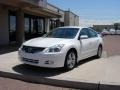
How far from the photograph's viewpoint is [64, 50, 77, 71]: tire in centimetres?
815

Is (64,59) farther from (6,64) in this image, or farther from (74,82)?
(6,64)

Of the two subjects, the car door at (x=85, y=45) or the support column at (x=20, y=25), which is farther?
the support column at (x=20, y=25)

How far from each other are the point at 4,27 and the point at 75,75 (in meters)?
10.1

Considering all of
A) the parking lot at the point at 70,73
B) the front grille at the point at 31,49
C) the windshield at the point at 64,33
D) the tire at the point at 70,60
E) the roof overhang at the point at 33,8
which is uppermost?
the roof overhang at the point at 33,8

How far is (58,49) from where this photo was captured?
785 centimetres

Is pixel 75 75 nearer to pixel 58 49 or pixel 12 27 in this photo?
pixel 58 49

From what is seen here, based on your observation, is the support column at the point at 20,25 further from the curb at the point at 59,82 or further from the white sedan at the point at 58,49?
the curb at the point at 59,82

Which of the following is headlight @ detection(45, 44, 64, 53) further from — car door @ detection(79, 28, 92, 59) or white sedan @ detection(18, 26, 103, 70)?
car door @ detection(79, 28, 92, 59)

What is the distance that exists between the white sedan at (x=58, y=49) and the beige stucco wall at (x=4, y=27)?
23.8 ft

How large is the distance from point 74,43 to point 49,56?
137 cm

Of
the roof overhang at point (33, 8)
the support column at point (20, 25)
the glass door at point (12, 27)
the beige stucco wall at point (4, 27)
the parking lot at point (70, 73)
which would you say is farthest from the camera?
the glass door at point (12, 27)

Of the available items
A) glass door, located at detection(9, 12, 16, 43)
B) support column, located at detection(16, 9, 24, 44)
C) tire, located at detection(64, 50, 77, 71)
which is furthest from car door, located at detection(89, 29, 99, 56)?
glass door, located at detection(9, 12, 16, 43)

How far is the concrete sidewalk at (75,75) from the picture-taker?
6.86 m

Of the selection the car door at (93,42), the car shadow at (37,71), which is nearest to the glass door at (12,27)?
the car door at (93,42)
